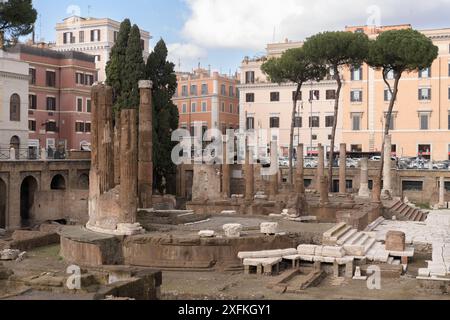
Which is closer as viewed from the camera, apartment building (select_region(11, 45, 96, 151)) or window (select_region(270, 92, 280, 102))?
apartment building (select_region(11, 45, 96, 151))

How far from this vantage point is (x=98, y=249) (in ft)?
61.1

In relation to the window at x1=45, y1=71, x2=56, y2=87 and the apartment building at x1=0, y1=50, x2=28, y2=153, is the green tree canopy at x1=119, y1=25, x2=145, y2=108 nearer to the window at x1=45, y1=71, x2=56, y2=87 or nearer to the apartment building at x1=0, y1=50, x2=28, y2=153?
the apartment building at x1=0, y1=50, x2=28, y2=153

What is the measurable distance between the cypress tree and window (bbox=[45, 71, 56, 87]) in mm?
9999

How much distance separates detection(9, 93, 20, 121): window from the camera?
39.2 metres

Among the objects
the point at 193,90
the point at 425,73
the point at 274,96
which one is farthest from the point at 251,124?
the point at 425,73

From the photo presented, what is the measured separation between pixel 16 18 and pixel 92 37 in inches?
1071

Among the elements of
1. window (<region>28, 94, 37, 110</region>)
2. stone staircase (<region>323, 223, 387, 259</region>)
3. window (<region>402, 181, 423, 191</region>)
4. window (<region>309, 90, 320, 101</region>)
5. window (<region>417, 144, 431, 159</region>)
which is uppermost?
window (<region>309, 90, 320, 101</region>)

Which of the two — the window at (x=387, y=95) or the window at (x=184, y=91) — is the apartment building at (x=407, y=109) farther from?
the window at (x=184, y=91)

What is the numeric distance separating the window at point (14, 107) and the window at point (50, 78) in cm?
726

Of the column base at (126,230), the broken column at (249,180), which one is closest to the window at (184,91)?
the broken column at (249,180)

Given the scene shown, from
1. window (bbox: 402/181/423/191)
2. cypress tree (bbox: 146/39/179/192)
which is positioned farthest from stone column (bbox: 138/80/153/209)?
window (bbox: 402/181/423/191)

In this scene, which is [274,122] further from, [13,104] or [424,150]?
[13,104]
